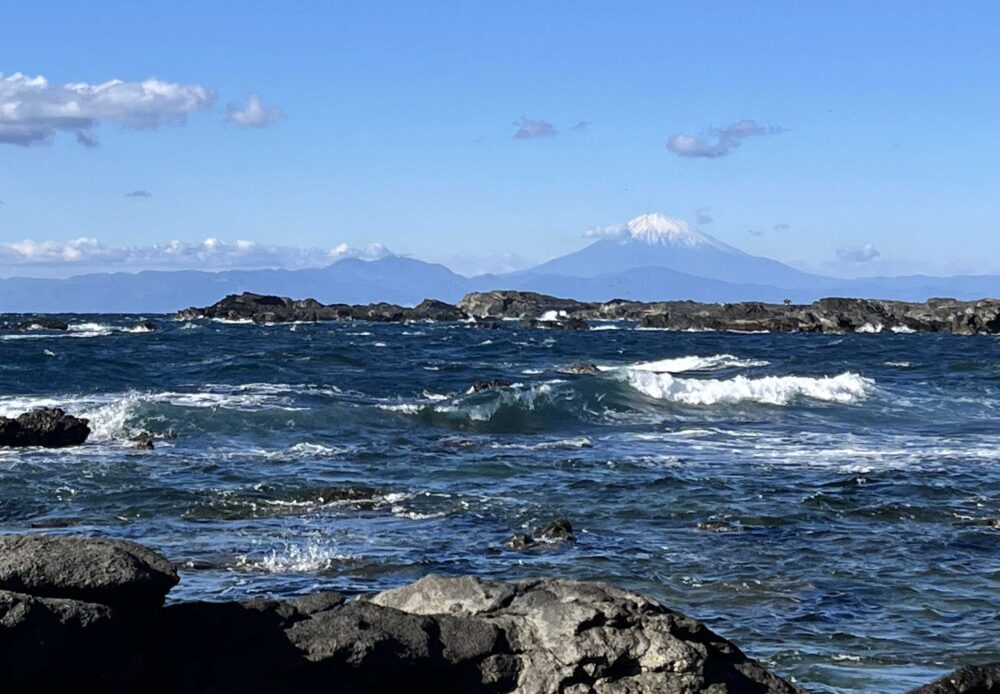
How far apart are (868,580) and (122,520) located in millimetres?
10665

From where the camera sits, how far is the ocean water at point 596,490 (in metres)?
14.1

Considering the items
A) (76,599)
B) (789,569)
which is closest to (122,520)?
(789,569)

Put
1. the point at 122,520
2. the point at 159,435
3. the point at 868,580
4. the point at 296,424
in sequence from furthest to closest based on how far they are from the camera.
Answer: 1. the point at 296,424
2. the point at 159,435
3. the point at 122,520
4. the point at 868,580

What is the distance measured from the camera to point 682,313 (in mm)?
117688

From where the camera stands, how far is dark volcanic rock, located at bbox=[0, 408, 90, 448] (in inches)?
1069

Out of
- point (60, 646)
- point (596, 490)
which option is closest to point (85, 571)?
point (60, 646)

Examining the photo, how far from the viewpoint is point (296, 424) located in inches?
1302

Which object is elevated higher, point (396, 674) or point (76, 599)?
point (76, 599)

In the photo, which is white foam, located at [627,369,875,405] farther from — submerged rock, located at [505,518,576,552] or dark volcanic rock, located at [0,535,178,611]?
dark volcanic rock, located at [0,535,178,611]

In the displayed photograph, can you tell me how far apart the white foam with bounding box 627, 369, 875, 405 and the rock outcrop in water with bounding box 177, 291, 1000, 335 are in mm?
56953

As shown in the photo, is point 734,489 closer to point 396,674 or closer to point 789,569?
point 789,569

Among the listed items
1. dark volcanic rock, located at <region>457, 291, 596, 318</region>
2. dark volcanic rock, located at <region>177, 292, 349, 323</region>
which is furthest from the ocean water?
dark volcanic rock, located at <region>457, 291, 596, 318</region>

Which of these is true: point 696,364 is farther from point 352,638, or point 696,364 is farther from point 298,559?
point 352,638

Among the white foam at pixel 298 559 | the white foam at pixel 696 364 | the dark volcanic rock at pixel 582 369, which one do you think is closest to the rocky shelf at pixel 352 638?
the white foam at pixel 298 559
